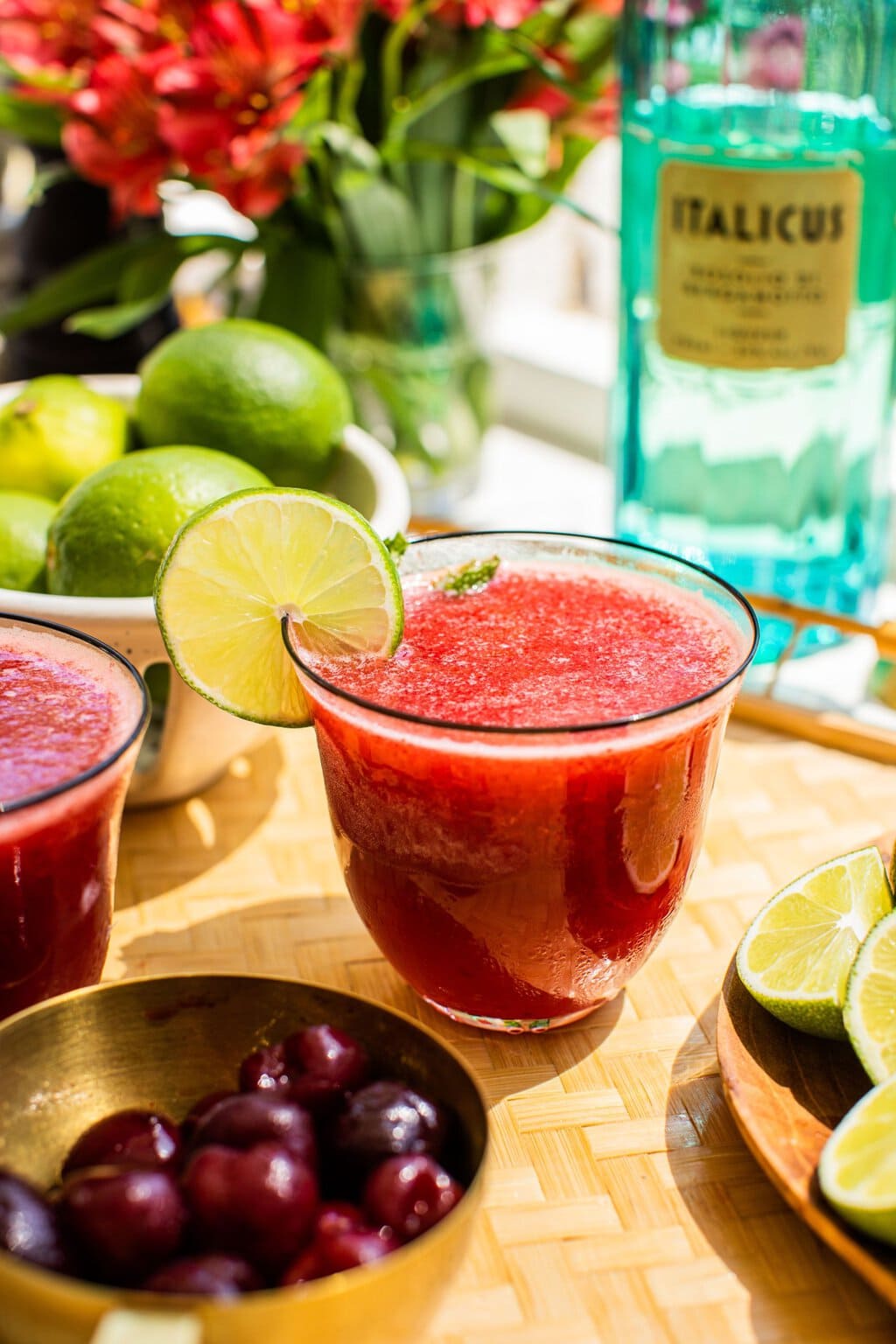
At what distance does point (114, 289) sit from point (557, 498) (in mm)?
634

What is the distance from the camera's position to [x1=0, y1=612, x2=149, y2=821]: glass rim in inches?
31.4

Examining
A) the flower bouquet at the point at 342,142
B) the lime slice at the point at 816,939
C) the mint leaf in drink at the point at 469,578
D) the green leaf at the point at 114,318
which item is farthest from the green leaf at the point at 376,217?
the lime slice at the point at 816,939

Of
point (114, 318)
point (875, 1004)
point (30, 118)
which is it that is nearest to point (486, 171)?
point (114, 318)

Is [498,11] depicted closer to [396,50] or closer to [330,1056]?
[396,50]

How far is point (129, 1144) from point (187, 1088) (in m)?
0.10

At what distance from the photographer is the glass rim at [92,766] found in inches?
31.4

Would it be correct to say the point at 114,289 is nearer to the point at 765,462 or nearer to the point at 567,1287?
the point at 765,462

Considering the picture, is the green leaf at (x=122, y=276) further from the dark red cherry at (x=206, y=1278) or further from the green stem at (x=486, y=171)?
the dark red cherry at (x=206, y=1278)

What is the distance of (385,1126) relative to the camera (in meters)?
0.74

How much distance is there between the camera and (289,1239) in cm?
69

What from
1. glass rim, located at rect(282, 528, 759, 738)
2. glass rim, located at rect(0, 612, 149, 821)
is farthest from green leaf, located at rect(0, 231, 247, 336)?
glass rim, located at rect(282, 528, 759, 738)

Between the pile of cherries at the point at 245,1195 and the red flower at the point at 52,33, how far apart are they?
115 cm

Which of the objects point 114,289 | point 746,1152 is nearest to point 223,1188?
point 746,1152

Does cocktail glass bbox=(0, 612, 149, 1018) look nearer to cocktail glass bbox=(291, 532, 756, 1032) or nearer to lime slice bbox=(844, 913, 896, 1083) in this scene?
cocktail glass bbox=(291, 532, 756, 1032)
